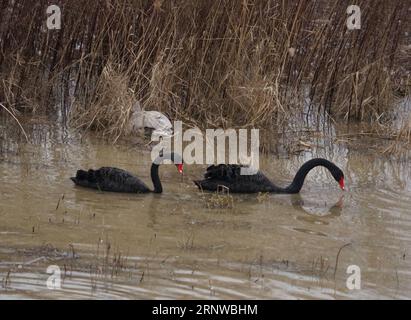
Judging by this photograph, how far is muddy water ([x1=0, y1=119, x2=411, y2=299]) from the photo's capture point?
20.2 feet

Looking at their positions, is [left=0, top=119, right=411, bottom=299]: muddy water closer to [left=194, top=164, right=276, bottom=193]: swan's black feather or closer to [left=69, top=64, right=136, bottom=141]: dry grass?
[left=194, top=164, right=276, bottom=193]: swan's black feather

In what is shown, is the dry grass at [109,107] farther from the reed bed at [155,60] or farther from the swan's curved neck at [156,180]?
the swan's curved neck at [156,180]

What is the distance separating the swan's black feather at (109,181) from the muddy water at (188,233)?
0.07m

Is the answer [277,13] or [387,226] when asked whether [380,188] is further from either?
[277,13]

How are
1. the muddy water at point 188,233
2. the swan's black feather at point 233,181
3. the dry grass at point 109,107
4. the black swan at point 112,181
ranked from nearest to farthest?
the muddy water at point 188,233, the black swan at point 112,181, the swan's black feather at point 233,181, the dry grass at point 109,107

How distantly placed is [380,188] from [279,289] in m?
3.10

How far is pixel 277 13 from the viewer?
34.5 ft

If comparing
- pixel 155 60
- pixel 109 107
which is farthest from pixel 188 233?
pixel 155 60

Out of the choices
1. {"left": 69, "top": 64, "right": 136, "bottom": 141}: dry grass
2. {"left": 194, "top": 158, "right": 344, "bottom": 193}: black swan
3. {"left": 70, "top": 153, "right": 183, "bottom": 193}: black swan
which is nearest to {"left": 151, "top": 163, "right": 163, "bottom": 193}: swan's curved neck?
{"left": 70, "top": 153, "right": 183, "bottom": 193}: black swan

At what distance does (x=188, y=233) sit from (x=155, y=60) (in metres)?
3.41

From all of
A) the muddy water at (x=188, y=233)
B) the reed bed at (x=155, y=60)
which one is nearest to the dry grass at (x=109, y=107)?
the reed bed at (x=155, y=60)

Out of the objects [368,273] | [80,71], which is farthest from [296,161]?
[368,273]

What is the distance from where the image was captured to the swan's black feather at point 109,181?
8.24 metres

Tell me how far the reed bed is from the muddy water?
0.66 metres
